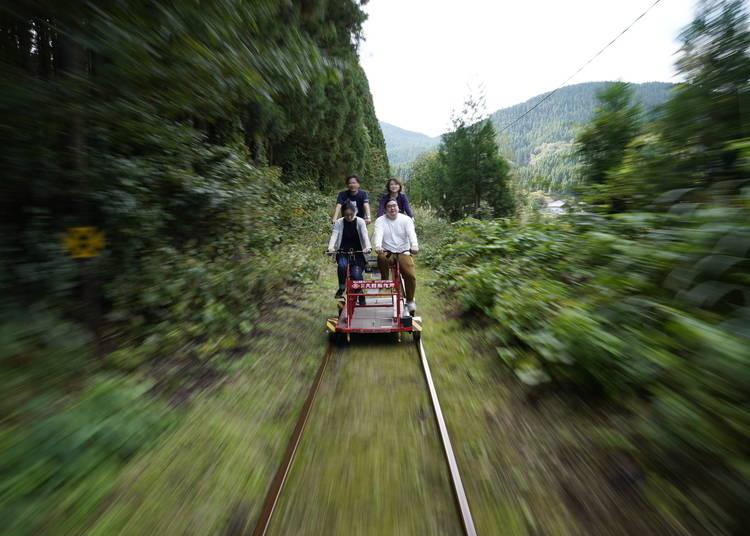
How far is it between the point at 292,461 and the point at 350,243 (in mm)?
3713

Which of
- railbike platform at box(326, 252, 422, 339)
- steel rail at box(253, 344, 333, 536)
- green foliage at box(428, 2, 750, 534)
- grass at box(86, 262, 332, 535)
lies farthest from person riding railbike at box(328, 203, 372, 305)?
steel rail at box(253, 344, 333, 536)

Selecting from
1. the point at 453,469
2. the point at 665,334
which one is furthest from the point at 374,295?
the point at 665,334

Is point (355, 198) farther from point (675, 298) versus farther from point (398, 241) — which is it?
point (675, 298)

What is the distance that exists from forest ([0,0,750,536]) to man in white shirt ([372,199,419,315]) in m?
1.23

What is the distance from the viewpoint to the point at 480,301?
521 cm

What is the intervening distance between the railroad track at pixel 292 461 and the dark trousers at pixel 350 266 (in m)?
2.14

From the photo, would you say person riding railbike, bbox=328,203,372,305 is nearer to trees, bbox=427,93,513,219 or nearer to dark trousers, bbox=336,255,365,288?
dark trousers, bbox=336,255,365,288

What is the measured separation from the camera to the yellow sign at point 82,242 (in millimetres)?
2631

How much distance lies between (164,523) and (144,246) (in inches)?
121

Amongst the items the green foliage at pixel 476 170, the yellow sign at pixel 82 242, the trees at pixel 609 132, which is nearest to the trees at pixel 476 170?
the green foliage at pixel 476 170

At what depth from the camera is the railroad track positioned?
1810mm

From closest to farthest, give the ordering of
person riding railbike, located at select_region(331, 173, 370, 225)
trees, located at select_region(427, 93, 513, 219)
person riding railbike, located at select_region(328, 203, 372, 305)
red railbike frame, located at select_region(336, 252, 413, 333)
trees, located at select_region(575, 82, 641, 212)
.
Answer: red railbike frame, located at select_region(336, 252, 413, 333) → person riding railbike, located at select_region(328, 203, 372, 305) → trees, located at select_region(575, 82, 641, 212) → person riding railbike, located at select_region(331, 173, 370, 225) → trees, located at select_region(427, 93, 513, 219)

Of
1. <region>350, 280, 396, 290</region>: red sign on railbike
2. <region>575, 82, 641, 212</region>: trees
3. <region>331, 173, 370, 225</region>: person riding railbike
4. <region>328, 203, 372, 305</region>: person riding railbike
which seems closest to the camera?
<region>350, 280, 396, 290</region>: red sign on railbike

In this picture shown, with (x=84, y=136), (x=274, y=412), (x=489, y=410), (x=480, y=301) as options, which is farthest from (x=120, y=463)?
(x=480, y=301)
